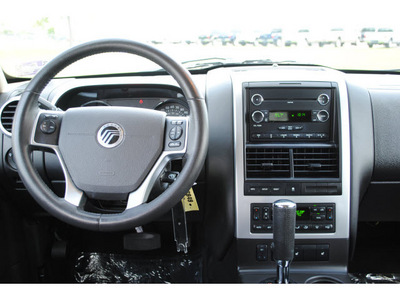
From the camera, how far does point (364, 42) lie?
2119 millimetres

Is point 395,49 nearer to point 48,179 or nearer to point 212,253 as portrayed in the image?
point 212,253

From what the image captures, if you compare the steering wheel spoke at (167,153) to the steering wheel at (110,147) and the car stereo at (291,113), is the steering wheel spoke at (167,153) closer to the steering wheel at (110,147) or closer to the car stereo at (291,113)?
the steering wheel at (110,147)

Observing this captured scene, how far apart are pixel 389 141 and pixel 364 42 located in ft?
1.81

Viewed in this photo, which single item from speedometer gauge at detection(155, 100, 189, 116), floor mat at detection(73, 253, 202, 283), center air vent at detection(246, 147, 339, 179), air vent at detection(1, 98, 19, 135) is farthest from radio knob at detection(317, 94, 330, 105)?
air vent at detection(1, 98, 19, 135)

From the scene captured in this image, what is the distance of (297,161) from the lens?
1.82 m

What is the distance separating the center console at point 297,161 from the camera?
181cm

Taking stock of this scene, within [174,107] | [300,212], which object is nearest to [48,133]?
[174,107]

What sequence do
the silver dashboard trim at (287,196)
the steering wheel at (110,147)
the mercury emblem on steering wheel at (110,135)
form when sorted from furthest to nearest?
the silver dashboard trim at (287,196)
the mercury emblem on steering wheel at (110,135)
the steering wheel at (110,147)

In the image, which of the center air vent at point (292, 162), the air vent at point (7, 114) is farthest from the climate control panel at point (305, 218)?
the air vent at point (7, 114)

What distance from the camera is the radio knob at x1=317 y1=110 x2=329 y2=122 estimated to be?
6.05ft

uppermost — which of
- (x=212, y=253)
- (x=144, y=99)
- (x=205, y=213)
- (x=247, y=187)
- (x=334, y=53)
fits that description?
(x=334, y=53)

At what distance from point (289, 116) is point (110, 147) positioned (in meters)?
0.86

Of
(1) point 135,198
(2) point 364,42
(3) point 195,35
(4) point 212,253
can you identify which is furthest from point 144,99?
(2) point 364,42

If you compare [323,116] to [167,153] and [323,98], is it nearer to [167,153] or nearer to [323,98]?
[323,98]
